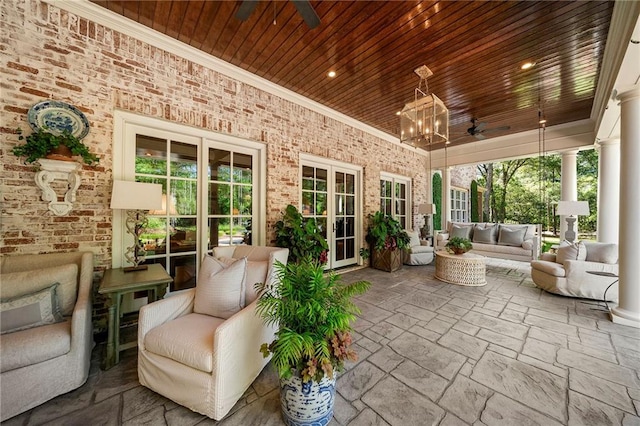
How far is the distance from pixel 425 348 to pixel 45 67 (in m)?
4.48

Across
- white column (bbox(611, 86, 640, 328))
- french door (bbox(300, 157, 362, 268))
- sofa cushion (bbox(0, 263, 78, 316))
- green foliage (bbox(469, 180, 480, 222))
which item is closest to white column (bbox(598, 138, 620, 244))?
white column (bbox(611, 86, 640, 328))

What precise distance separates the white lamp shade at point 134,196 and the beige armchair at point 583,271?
548cm

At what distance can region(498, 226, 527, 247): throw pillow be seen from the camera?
6.01 meters

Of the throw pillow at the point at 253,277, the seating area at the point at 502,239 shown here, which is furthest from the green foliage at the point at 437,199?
the throw pillow at the point at 253,277

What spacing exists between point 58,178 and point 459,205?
429 inches

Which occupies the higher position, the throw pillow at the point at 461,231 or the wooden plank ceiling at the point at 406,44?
the wooden plank ceiling at the point at 406,44

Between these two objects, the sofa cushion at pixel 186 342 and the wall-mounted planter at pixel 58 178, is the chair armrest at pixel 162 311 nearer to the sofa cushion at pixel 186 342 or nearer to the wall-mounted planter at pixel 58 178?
the sofa cushion at pixel 186 342

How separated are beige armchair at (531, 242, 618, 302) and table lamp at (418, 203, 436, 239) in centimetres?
282

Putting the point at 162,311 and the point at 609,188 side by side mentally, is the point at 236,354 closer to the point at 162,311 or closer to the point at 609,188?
the point at 162,311

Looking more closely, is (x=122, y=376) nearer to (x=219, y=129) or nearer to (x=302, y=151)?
(x=219, y=129)

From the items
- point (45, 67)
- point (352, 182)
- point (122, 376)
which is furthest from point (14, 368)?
point (352, 182)

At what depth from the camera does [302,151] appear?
4.32 metres

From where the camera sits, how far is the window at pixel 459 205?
903 centimetres

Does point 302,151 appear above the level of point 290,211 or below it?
above
